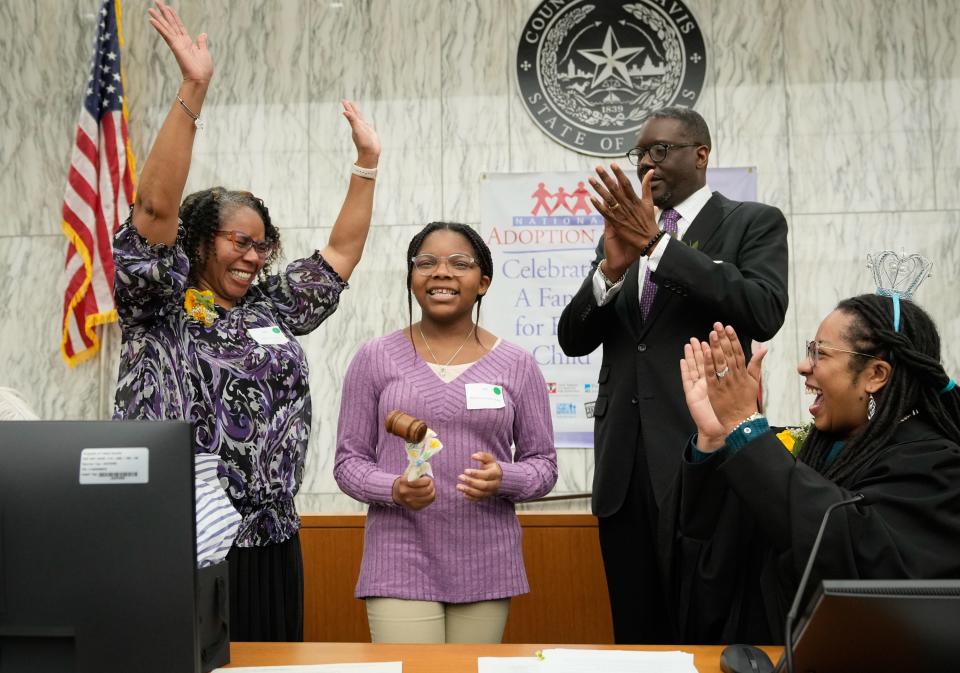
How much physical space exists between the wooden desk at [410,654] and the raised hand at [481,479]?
20.2 inches

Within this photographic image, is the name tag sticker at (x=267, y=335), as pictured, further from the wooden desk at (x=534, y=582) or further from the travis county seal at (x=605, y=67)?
the travis county seal at (x=605, y=67)

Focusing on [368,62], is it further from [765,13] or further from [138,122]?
[765,13]

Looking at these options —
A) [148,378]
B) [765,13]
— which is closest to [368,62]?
[765,13]

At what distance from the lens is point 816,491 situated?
1.61 metres

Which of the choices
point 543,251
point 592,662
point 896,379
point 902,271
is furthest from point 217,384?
point 543,251

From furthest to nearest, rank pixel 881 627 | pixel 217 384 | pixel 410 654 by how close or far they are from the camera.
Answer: pixel 217 384 < pixel 410 654 < pixel 881 627

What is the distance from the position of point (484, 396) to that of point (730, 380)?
769mm

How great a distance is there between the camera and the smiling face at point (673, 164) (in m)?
2.57

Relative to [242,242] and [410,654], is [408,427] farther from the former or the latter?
[242,242]

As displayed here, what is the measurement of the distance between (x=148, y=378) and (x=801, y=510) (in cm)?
151

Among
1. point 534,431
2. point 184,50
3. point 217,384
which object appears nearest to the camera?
point 184,50

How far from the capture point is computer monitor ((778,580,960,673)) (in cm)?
114

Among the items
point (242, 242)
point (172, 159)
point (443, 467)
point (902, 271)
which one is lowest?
point (443, 467)

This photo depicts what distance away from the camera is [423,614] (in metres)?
2.20
